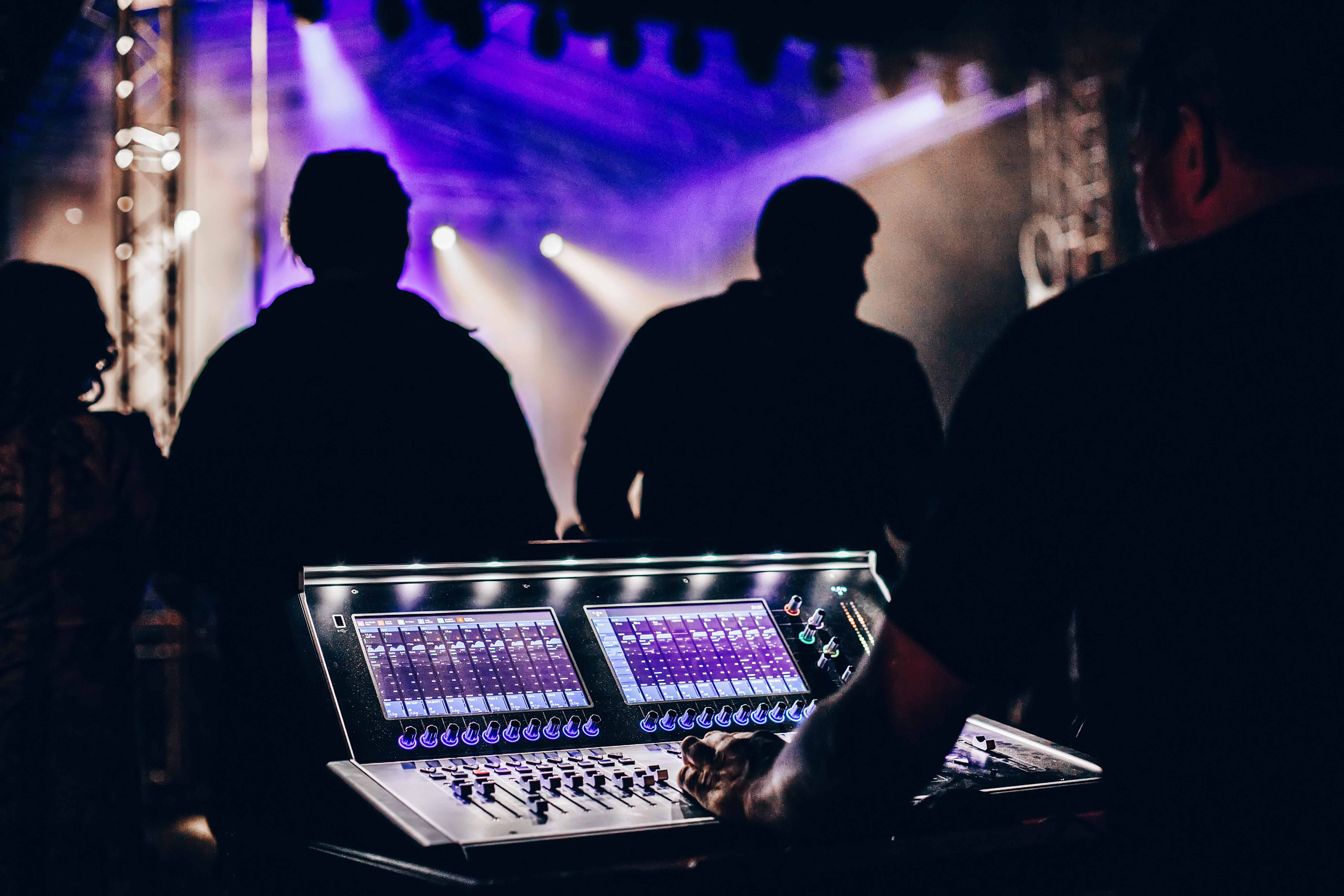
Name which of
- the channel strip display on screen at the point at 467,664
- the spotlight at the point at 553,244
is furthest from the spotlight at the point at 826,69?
the spotlight at the point at 553,244

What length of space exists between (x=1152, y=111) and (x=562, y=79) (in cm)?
860

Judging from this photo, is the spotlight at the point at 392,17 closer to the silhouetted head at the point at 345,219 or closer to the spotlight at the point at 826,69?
the spotlight at the point at 826,69

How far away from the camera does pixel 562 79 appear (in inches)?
364

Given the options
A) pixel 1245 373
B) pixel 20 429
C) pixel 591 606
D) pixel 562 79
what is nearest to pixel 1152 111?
pixel 1245 373

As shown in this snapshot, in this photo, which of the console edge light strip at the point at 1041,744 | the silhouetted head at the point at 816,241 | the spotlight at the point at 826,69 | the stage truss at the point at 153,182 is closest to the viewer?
the console edge light strip at the point at 1041,744

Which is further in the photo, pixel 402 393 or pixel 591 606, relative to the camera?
pixel 402 393

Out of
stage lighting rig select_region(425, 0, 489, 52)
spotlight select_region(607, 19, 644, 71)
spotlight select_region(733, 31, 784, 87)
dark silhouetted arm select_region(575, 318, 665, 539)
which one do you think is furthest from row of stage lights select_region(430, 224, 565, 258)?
dark silhouetted arm select_region(575, 318, 665, 539)

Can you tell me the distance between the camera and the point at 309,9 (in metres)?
4.36

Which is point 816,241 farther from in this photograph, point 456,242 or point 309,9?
point 456,242

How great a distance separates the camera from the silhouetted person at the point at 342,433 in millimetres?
1772

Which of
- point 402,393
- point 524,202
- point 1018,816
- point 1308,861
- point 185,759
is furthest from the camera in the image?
point 524,202

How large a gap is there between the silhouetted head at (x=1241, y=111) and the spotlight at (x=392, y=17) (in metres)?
3.91

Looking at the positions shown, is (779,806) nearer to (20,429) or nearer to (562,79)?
(20,429)

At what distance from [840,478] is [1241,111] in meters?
1.50
